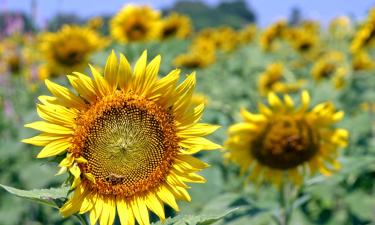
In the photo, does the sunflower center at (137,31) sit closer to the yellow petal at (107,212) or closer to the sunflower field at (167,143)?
the sunflower field at (167,143)

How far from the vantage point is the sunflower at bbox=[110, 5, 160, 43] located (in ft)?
17.1

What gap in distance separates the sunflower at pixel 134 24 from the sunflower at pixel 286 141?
2264 millimetres

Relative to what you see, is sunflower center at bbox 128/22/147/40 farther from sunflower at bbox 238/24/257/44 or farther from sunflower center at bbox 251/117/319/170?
sunflower at bbox 238/24/257/44

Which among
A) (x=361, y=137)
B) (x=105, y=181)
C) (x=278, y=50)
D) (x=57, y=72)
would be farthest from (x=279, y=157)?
(x=278, y=50)

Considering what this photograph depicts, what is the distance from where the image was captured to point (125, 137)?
5.66 feet

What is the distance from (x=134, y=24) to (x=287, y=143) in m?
2.63

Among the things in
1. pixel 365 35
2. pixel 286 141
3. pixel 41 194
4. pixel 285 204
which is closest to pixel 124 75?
pixel 41 194

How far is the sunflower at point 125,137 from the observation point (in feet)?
5.43

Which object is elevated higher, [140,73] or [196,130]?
[140,73]

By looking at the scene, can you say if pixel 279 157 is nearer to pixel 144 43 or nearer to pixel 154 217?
pixel 154 217

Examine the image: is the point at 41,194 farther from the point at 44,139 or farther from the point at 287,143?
the point at 287,143

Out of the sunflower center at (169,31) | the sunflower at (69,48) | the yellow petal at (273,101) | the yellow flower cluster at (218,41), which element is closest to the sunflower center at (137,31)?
the sunflower at (69,48)

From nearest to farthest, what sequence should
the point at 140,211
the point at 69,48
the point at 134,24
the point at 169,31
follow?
the point at 140,211, the point at 69,48, the point at 134,24, the point at 169,31

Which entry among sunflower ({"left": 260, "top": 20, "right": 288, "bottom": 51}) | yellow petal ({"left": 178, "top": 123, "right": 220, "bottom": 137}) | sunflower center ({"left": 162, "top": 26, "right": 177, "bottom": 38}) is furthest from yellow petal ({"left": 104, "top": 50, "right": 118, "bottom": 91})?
sunflower ({"left": 260, "top": 20, "right": 288, "bottom": 51})
